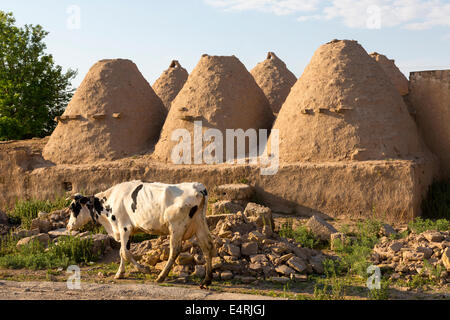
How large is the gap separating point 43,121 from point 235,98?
12510 millimetres

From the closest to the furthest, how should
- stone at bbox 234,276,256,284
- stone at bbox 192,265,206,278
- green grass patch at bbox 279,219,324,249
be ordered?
stone at bbox 234,276,256,284 < stone at bbox 192,265,206,278 < green grass patch at bbox 279,219,324,249

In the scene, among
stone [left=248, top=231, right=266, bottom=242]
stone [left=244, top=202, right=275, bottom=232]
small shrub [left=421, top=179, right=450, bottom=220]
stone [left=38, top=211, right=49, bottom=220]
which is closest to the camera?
stone [left=248, top=231, right=266, bottom=242]

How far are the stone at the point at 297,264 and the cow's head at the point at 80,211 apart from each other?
10.6ft

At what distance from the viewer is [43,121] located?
73.0 ft

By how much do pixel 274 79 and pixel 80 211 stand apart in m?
11.6

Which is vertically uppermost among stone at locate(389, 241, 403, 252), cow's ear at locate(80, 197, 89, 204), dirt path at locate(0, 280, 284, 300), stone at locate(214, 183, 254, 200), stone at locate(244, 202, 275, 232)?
cow's ear at locate(80, 197, 89, 204)

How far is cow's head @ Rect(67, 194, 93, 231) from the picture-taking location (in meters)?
7.55

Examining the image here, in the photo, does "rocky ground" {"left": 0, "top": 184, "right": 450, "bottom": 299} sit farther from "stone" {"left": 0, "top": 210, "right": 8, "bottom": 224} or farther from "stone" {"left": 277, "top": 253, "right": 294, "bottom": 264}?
"stone" {"left": 0, "top": 210, "right": 8, "bottom": 224}

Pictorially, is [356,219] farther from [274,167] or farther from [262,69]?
[262,69]

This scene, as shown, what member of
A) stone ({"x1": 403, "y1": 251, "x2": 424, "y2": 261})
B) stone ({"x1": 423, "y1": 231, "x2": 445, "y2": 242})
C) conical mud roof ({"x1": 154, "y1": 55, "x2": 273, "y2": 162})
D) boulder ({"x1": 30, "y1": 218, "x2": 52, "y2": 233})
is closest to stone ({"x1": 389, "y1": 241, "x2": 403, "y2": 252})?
stone ({"x1": 403, "y1": 251, "x2": 424, "y2": 261})

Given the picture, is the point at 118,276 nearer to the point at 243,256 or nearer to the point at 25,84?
the point at 243,256

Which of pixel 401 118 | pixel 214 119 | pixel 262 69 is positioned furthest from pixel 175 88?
pixel 401 118

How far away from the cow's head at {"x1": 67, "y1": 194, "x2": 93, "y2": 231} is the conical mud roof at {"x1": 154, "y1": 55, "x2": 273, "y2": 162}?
18.1ft

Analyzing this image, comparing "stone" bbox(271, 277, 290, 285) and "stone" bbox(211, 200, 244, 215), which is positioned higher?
"stone" bbox(211, 200, 244, 215)
